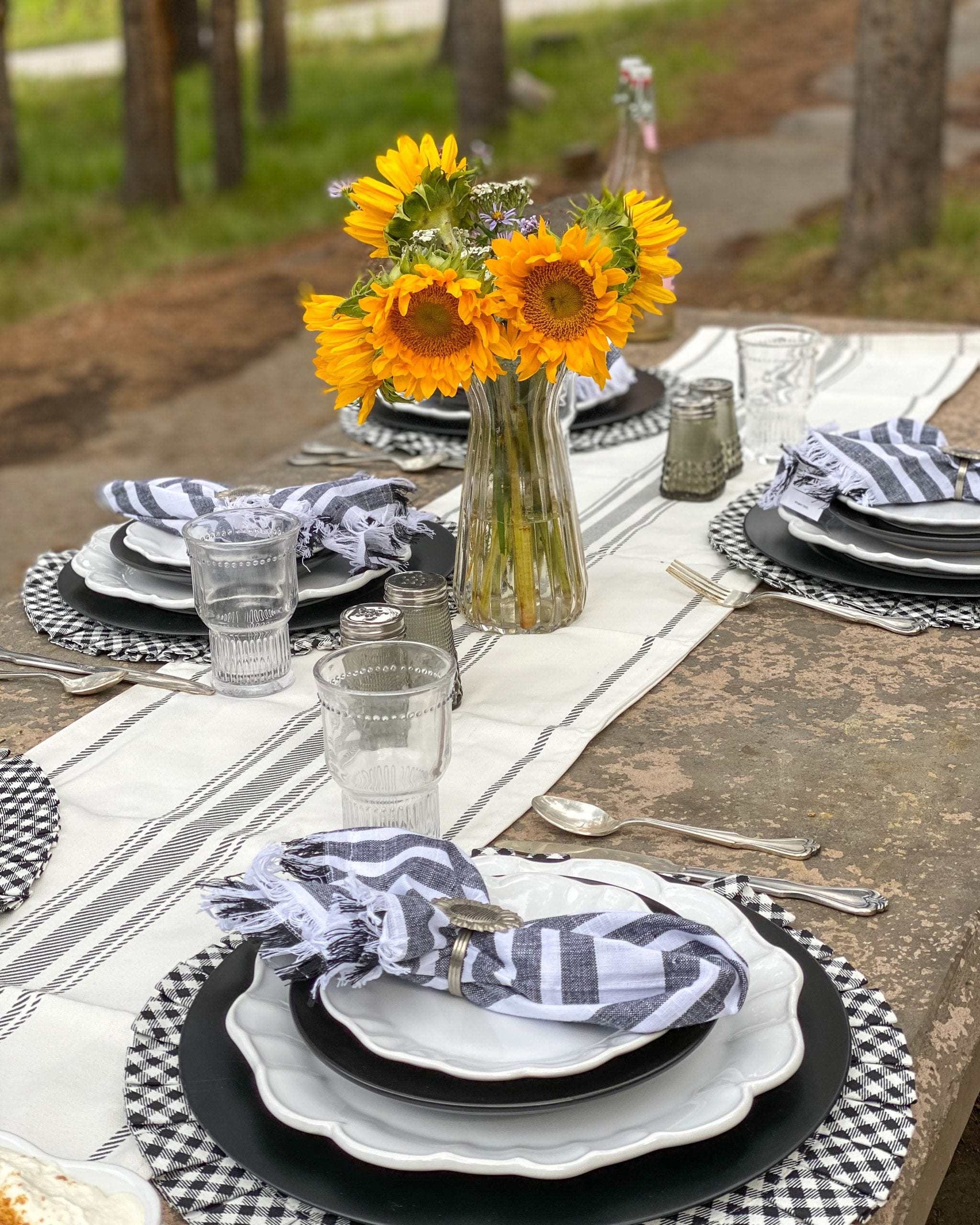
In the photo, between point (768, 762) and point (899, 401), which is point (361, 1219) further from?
point (899, 401)

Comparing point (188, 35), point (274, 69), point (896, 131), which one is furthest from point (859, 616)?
point (188, 35)

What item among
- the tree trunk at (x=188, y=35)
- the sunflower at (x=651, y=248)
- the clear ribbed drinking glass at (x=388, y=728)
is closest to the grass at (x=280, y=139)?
the tree trunk at (x=188, y=35)

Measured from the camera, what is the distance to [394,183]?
129 cm

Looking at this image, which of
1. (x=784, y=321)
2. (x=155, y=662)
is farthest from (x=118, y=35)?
(x=155, y=662)

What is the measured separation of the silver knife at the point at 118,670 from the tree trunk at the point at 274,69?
993 centimetres

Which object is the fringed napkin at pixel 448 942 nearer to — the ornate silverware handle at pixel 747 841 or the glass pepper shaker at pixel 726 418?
the ornate silverware handle at pixel 747 841

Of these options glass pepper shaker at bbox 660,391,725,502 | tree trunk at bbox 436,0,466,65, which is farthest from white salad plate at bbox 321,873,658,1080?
tree trunk at bbox 436,0,466,65

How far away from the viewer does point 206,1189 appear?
30.1 inches

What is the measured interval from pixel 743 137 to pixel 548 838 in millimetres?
9195

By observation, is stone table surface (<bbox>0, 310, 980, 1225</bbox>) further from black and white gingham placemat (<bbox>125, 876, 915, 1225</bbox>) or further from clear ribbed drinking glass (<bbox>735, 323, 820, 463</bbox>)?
clear ribbed drinking glass (<bbox>735, 323, 820, 463</bbox>)

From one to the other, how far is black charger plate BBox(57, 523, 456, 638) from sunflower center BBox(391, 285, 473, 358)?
1.01 feet

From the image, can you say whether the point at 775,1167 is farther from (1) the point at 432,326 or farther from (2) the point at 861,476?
(2) the point at 861,476

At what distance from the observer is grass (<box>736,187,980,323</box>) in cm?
562

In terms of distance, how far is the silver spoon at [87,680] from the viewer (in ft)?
4.58
